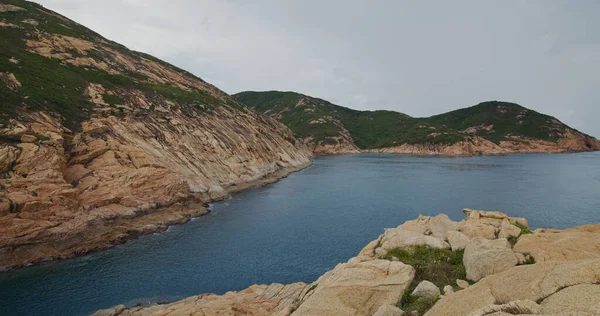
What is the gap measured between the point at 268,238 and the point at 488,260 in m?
31.6

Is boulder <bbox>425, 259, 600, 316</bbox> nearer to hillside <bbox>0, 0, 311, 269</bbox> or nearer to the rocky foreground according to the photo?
the rocky foreground

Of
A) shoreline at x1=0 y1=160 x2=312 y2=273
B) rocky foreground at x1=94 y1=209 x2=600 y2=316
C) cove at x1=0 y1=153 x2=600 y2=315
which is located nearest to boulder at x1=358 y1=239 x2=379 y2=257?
rocky foreground at x1=94 y1=209 x2=600 y2=316

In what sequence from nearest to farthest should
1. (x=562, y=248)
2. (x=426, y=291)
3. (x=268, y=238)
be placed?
(x=426, y=291)
(x=562, y=248)
(x=268, y=238)

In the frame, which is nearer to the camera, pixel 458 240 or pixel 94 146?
pixel 458 240

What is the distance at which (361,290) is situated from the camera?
1706 centimetres

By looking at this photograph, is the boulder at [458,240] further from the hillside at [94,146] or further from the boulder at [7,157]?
the boulder at [7,157]

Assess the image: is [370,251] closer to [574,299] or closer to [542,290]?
[542,290]

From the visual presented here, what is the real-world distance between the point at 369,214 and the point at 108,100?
184 feet

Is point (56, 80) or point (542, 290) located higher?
point (56, 80)

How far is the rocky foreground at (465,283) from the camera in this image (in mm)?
10469

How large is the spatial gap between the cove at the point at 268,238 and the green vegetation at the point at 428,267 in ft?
43.6

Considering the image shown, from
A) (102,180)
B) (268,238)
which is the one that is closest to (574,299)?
(268,238)

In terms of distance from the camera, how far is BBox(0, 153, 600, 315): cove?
30.8 meters

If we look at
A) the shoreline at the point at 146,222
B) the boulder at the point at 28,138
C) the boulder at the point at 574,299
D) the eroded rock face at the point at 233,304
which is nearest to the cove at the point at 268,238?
the shoreline at the point at 146,222
